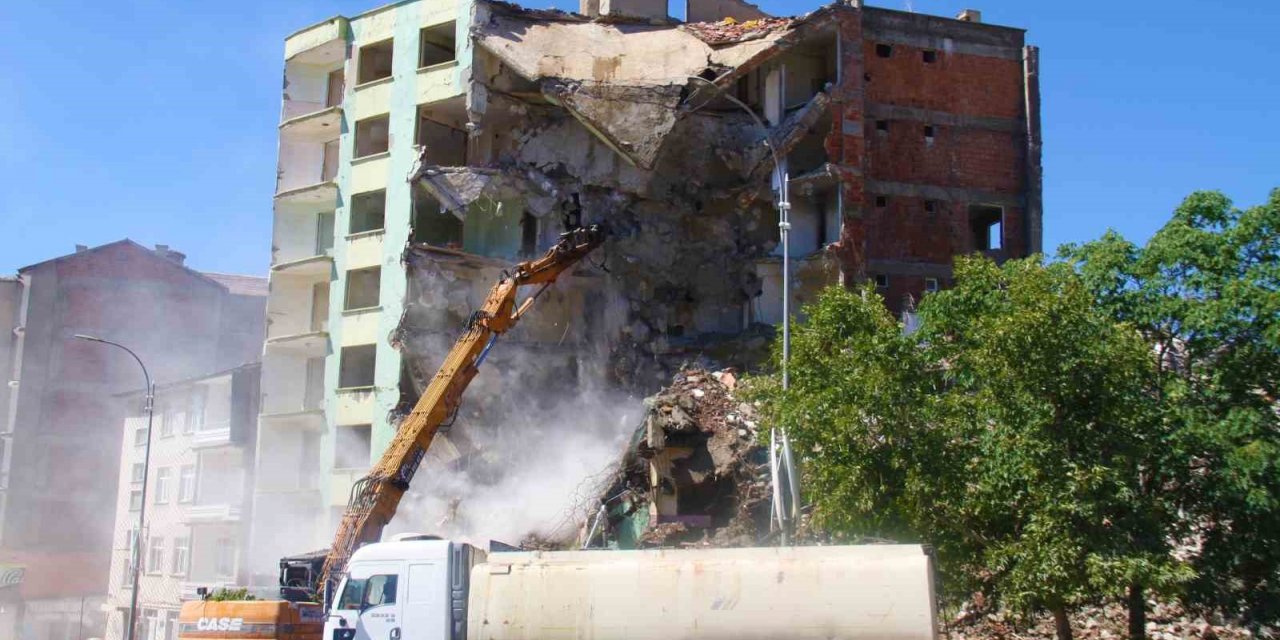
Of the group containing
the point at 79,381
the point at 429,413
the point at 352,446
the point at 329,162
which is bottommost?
the point at 429,413

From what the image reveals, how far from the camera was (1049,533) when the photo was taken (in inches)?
717

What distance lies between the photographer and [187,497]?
149 feet

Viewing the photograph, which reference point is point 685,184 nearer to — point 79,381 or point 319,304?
point 319,304

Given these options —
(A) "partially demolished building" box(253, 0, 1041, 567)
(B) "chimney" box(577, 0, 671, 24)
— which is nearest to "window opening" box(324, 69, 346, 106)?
(A) "partially demolished building" box(253, 0, 1041, 567)

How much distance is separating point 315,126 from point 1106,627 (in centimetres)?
3000

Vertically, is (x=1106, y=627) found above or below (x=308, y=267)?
below

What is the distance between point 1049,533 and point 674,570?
235 inches

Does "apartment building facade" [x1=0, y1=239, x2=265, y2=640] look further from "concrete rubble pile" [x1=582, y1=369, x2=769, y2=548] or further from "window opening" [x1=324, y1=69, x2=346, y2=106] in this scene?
"concrete rubble pile" [x1=582, y1=369, x2=769, y2=548]

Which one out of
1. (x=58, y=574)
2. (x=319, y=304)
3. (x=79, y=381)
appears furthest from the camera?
(x=79, y=381)

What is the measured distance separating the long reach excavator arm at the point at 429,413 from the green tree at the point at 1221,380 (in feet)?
42.7

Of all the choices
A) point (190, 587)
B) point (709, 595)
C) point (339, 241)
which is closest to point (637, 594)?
point (709, 595)

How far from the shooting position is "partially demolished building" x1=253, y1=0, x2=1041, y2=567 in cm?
3659

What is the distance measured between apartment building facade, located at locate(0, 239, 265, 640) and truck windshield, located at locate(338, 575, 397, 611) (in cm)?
4056

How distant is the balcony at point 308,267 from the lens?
3969 cm
